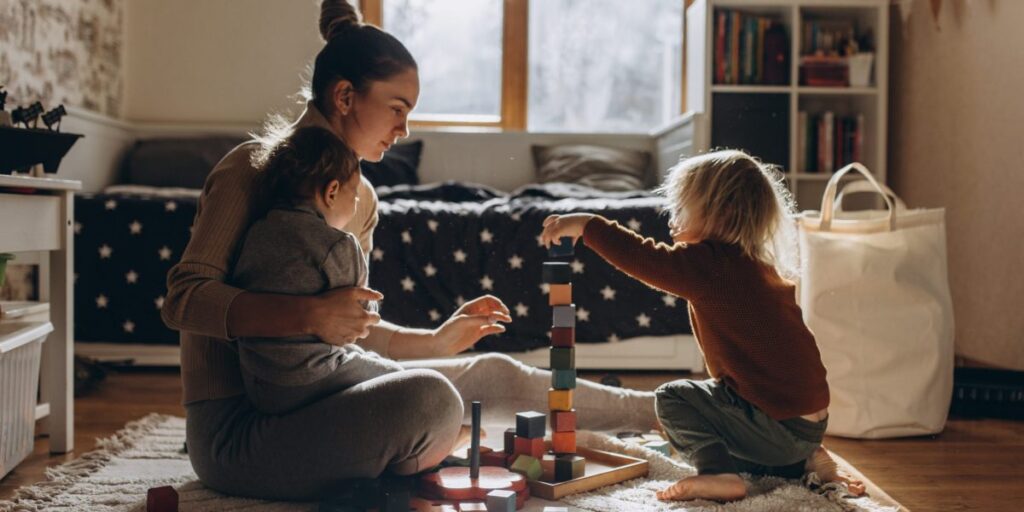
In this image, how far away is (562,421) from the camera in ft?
4.93

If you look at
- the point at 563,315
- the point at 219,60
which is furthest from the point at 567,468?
the point at 219,60

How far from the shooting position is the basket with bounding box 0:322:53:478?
5.17ft

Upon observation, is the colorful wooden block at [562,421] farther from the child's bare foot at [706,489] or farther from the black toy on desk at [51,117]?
the black toy on desk at [51,117]

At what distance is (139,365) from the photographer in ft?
9.20

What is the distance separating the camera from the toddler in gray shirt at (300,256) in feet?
4.10

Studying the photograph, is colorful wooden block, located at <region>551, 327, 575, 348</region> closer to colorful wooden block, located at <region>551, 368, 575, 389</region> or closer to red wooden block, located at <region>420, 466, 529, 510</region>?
colorful wooden block, located at <region>551, 368, 575, 389</region>

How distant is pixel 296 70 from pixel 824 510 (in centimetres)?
279

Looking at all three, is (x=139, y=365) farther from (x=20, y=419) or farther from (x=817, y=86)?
(x=817, y=86)

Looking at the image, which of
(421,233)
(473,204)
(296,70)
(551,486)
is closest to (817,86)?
(473,204)

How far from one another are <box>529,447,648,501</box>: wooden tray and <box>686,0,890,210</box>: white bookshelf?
5.43 feet

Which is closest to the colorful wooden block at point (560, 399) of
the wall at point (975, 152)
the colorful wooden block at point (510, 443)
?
the colorful wooden block at point (510, 443)

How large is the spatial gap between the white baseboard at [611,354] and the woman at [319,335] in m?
1.28

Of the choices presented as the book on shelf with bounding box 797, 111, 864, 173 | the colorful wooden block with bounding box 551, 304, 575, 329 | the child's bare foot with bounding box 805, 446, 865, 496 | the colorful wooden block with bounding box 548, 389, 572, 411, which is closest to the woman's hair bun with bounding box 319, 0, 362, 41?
the colorful wooden block with bounding box 551, 304, 575, 329

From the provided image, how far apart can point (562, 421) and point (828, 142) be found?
211 cm
